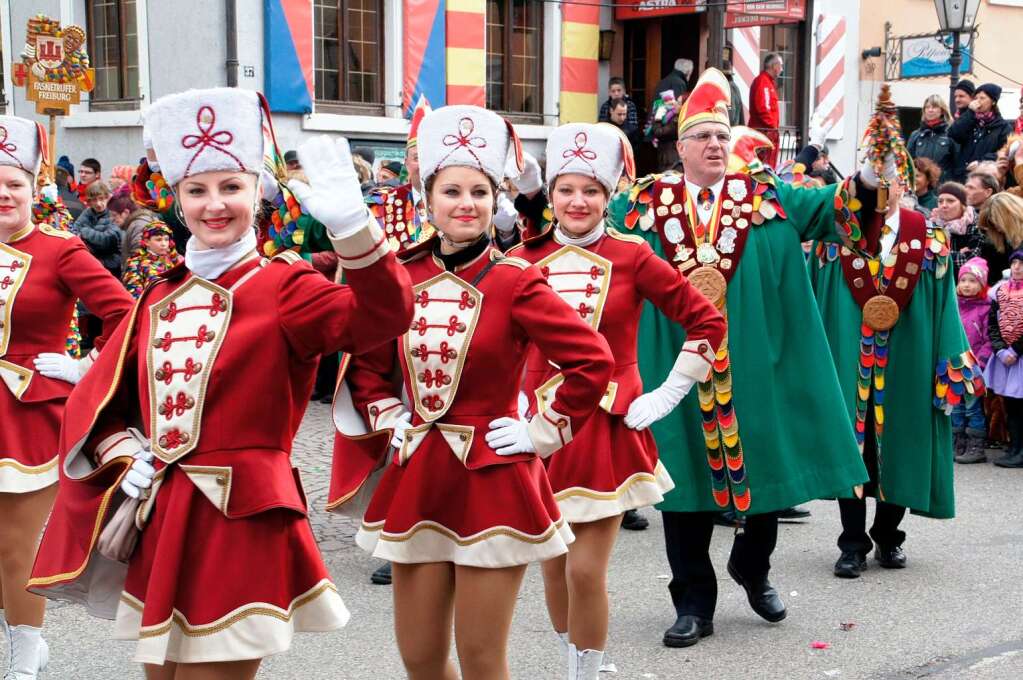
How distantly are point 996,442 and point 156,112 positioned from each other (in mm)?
8155

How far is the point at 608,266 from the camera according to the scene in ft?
14.8

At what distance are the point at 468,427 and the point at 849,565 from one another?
3.23 meters

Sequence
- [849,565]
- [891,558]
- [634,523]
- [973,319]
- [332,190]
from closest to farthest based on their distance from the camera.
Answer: [332,190] < [849,565] < [891,558] < [634,523] < [973,319]

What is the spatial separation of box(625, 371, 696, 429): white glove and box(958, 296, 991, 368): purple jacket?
584 cm

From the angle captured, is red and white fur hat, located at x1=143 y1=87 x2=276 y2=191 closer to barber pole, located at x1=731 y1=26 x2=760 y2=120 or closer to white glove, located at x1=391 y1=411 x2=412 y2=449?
white glove, located at x1=391 y1=411 x2=412 y2=449

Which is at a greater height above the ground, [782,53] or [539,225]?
[782,53]

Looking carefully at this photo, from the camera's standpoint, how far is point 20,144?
4.55 meters

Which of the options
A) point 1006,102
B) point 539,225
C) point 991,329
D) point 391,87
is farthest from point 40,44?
point 1006,102

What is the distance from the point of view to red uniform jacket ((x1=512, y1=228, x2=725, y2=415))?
14.6ft

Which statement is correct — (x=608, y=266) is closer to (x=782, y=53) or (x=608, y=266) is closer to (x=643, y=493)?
(x=643, y=493)

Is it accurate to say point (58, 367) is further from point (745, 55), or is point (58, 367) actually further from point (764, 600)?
point (745, 55)

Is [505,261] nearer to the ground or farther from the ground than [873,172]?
nearer to the ground

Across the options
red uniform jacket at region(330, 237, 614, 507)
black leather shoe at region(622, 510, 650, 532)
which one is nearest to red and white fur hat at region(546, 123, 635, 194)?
red uniform jacket at region(330, 237, 614, 507)

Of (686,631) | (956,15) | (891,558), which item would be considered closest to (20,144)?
(686,631)
